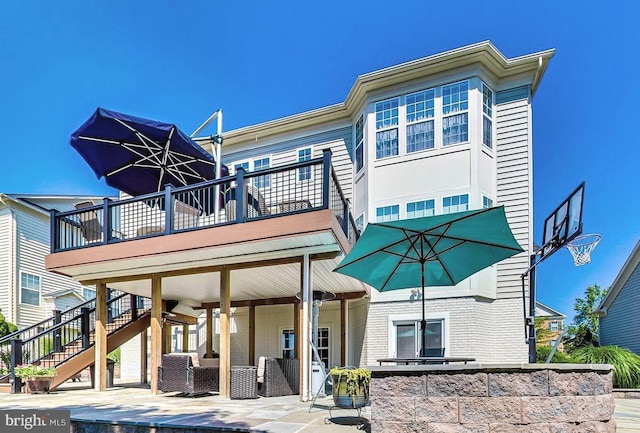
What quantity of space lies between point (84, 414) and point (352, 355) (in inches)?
266

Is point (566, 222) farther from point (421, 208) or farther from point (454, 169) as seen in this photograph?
point (421, 208)

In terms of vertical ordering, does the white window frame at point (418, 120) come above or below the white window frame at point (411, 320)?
above

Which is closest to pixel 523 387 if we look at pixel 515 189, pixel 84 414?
pixel 84 414

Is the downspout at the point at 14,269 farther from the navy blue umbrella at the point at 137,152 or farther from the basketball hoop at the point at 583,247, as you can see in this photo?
the basketball hoop at the point at 583,247

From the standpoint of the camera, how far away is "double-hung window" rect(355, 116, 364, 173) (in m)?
11.5

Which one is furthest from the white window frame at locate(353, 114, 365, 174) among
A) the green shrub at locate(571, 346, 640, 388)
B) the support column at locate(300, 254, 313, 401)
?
the green shrub at locate(571, 346, 640, 388)

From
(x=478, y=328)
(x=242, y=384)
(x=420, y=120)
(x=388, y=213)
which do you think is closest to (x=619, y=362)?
(x=478, y=328)

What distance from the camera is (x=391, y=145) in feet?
35.5

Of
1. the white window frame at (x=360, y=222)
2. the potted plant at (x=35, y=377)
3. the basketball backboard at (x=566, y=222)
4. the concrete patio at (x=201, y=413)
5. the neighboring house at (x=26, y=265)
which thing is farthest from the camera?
the neighboring house at (x=26, y=265)

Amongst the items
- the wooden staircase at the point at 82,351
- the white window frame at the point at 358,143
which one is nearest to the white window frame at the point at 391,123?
the white window frame at the point at 358,143

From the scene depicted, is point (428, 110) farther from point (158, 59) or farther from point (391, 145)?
point (158, 59)

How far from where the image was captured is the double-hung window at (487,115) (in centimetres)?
1030

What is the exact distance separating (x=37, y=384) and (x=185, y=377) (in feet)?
9.70

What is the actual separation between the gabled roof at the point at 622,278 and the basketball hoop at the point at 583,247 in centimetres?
764
